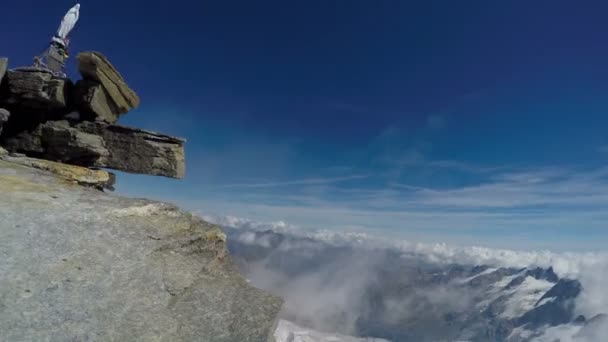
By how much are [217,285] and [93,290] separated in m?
3.92

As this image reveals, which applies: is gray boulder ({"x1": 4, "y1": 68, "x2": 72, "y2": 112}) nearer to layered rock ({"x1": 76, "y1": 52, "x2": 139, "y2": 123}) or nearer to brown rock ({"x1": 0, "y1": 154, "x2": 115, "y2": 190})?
layered rock ({"x1": 76, "y1": 52, "x2": 139, "y2": 123})

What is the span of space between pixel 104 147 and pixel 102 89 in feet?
14.2

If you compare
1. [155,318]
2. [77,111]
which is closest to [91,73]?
[77,111]

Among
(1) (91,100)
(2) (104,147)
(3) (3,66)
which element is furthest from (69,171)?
(3) (3,66)

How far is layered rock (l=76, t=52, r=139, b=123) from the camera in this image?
25.9 metres

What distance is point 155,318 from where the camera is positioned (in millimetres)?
11203

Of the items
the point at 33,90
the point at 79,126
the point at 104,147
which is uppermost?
the point at 33,90

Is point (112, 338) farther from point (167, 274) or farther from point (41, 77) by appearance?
point (41, 77)

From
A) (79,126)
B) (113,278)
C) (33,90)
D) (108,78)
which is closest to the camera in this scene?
(113,278)

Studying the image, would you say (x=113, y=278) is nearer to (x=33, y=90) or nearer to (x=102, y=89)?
(x=102, y=89)

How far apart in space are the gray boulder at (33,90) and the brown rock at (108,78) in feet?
6.68

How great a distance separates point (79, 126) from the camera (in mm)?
26266

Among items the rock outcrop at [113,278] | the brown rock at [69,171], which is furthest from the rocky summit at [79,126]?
the rock outcrop at [113,278]

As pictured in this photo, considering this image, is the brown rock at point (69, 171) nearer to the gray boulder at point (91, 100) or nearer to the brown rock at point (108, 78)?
the gray boulder at point (91, 100)
